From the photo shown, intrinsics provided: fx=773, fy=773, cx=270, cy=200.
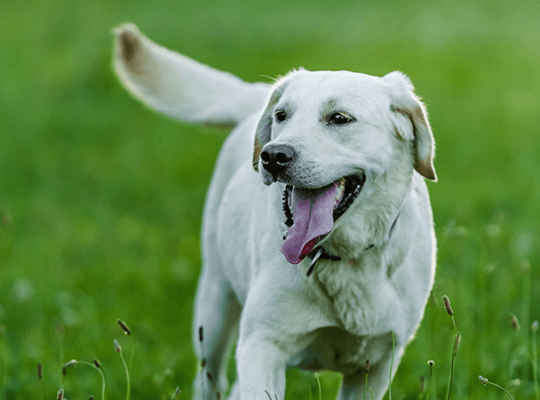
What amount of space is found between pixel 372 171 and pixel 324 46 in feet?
35.1

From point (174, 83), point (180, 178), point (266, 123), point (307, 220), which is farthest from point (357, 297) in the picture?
point (180, 178)

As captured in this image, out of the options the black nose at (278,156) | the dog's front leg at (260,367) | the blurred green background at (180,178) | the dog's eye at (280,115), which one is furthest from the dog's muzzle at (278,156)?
the blurred green background at (180,178)

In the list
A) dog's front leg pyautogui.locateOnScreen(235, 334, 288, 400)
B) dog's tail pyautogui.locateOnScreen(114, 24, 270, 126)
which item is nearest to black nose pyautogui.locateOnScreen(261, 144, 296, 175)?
dog's front leg pyautogui.locateOnScreen(235, 334, 288, 400)

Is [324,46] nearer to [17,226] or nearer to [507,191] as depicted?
[507,191]

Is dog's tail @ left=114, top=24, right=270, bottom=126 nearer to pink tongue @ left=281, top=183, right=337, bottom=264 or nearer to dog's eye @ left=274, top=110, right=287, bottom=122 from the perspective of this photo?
dog's eye @ left=274, top=110, right=287, bottom=122

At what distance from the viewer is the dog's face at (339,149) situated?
2.78 metres

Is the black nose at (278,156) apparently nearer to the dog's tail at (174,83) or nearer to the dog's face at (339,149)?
the dog's face at (339,149)

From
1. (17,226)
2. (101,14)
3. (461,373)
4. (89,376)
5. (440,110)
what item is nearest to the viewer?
(461,373)

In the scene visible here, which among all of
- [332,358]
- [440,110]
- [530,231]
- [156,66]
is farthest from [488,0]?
[332,358]

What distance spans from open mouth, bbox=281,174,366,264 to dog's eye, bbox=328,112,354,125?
21 cm

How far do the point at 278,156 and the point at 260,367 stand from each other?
0.82 m

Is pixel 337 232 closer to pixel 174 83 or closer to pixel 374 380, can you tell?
pixel 374 380

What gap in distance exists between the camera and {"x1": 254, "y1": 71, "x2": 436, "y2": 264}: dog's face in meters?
2.78

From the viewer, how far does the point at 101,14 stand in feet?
48.1
